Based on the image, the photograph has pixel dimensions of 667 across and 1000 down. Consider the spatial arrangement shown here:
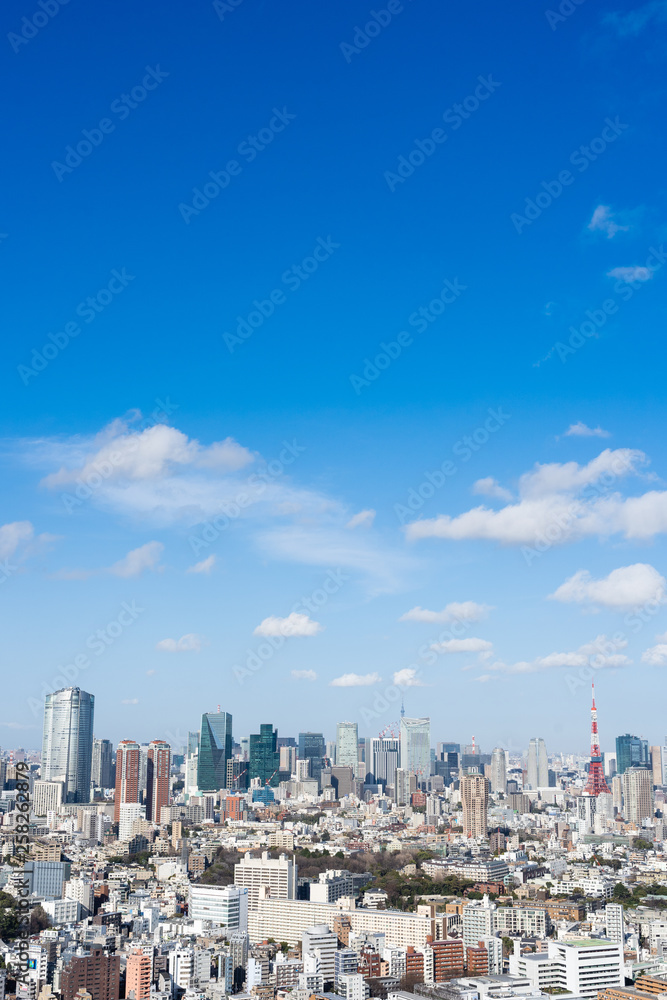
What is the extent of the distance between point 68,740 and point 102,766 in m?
3.31

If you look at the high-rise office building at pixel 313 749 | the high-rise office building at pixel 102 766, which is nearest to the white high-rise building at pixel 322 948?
the high-rise office building at pixel 102 766

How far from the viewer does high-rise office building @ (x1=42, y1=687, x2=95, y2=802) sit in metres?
27.3

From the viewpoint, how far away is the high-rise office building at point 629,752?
32219 mm

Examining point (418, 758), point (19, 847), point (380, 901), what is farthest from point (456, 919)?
point (418, 758)

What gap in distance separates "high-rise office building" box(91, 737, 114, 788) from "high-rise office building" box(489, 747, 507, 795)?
12.4m

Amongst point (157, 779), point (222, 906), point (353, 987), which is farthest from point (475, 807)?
point (353, 987)

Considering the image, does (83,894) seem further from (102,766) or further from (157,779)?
(102,766)

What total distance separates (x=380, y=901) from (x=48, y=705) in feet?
55.8

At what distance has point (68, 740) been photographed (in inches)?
1078

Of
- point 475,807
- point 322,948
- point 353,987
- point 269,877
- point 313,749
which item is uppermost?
point 313,749

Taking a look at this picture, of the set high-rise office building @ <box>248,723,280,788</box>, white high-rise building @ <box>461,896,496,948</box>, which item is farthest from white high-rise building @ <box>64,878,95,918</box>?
high-rise office building @ <box>248,723,280,788</box>

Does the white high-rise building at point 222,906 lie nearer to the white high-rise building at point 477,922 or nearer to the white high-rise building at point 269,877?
the white high-rise building at point 269,877

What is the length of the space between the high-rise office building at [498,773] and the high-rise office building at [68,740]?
13.4 m

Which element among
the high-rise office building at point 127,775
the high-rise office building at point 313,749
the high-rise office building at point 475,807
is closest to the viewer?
the high-rise office building at point 475,807
